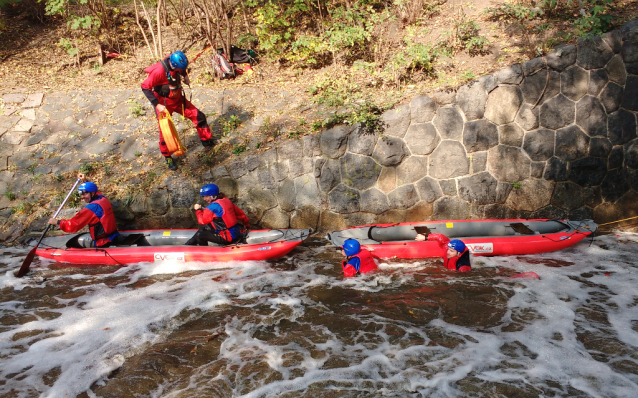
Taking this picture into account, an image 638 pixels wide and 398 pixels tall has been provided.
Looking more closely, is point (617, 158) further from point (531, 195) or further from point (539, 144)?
point (531, 195)

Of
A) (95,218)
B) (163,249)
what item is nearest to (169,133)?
(95,218)

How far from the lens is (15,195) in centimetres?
832

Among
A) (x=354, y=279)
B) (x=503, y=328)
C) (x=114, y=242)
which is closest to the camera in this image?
(x=503, y=328)

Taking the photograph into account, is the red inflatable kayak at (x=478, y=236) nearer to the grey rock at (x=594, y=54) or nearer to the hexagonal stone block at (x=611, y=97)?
the hexagonal stone block at (x=611, y=97)

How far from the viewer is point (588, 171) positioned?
725 centimetres

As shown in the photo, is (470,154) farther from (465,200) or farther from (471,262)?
(471,262)

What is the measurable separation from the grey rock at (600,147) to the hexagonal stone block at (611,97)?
504 mm

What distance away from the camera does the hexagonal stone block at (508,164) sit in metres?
7.34

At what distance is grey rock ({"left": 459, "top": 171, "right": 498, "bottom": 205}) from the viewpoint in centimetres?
741

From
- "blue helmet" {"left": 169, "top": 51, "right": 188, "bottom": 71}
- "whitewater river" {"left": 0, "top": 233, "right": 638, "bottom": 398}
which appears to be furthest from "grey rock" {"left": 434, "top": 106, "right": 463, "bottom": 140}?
"blue helmet" {"left": 169, "top": 51, "right": 188, "bottom": 71}

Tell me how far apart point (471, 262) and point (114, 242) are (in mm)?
6010

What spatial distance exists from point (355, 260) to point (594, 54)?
5.46 metres

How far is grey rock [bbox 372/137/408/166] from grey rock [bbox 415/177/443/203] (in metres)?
0.56

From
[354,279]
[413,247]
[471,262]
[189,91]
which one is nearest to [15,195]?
[189,91]
